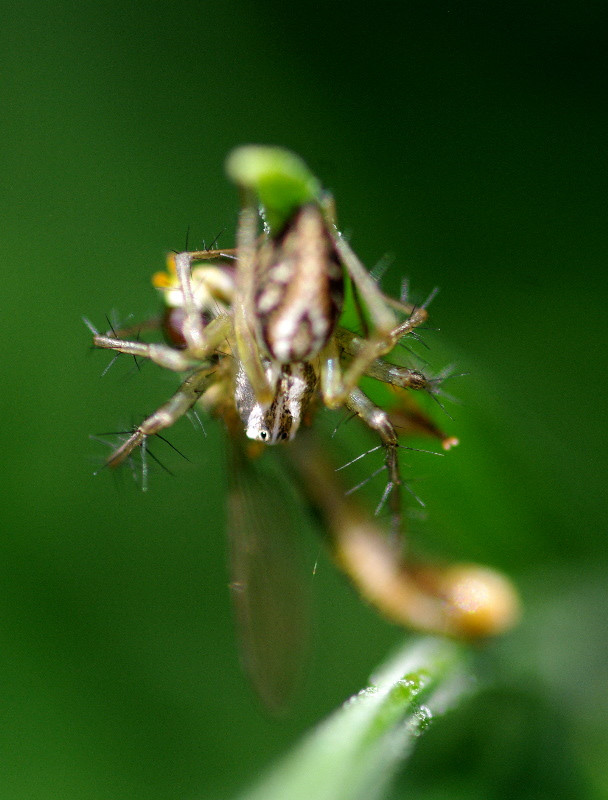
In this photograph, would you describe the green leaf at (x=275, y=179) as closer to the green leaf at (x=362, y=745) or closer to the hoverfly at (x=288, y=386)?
the hoverfly at (x=288, y=386)

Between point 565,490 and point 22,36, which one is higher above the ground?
point 22,36

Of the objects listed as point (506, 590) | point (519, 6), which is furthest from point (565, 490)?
point (519, 6)

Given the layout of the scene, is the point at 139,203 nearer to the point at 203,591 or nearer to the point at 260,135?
the point at 260,135

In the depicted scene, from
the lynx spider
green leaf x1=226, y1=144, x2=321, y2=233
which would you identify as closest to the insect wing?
the lynx spider

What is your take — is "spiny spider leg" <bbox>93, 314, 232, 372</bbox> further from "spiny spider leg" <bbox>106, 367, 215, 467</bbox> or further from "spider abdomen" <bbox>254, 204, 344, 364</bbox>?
"spider abdomen" <bbox>254, 204, 344, 364</bbox>

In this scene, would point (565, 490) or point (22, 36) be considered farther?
point (22, 36)

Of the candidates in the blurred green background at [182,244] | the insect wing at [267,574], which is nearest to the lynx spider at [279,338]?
the insect wing at [267,574]

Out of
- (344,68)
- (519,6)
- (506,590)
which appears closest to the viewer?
(506,590)
